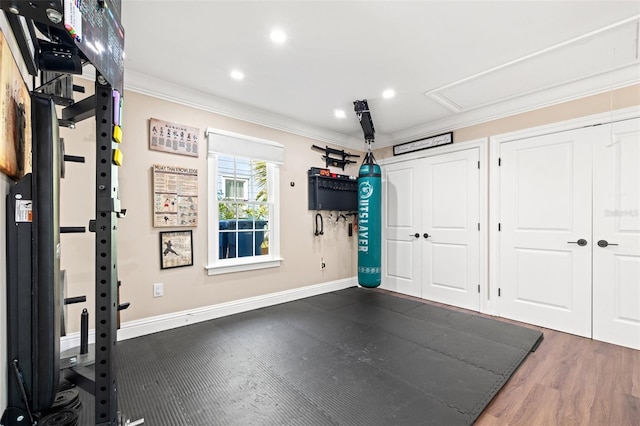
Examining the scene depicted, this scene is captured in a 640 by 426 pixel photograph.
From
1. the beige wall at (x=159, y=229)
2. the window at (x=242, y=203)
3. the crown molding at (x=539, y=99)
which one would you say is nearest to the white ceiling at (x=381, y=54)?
the crown molding at (x=539, y=99)

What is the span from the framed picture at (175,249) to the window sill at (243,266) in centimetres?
26

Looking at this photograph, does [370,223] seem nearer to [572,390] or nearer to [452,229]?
[452,229]

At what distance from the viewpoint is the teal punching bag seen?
407 cm

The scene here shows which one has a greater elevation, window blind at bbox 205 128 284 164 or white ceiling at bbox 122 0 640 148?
white ceiling at bbox 122 0 640 148

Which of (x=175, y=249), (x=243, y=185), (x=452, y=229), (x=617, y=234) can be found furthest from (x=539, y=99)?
(x=175, y=249)

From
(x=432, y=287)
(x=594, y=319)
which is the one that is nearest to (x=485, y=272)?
(x=432, y=287)

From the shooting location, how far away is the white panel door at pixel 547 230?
2924 mm

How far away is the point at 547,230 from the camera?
10.3 ft

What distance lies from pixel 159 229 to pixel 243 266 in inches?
41.2

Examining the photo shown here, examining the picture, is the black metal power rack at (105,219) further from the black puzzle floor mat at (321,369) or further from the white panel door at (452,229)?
the white panel door at (452,229)

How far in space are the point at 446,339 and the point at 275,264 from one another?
86.1 inches

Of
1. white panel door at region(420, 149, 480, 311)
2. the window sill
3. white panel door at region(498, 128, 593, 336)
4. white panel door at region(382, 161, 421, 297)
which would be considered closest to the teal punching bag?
white panel door at region(382, 161, 421, 297)

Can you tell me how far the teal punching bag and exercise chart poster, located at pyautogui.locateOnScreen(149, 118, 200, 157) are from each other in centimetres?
225

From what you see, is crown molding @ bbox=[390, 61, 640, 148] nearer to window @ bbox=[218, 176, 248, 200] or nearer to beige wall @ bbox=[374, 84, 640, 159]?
beige wall @ bbox=[374, 84, 640, 159]
